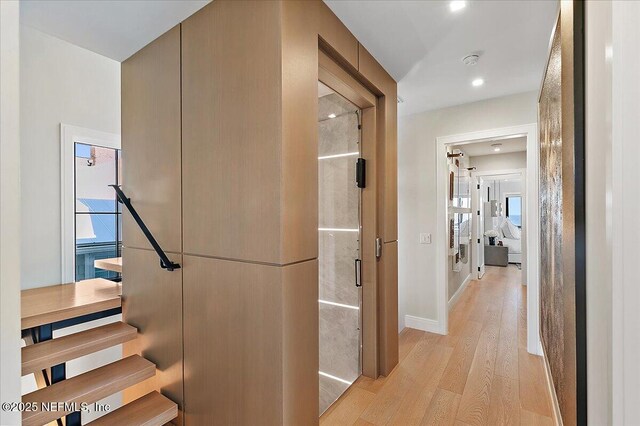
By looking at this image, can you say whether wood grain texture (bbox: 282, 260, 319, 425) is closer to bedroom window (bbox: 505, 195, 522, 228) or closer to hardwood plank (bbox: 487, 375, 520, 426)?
hardwood plank (bbox: 487, 375, 520, 426)

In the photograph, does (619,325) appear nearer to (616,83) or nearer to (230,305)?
(616,83)

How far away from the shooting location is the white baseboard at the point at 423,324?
3.41 meters

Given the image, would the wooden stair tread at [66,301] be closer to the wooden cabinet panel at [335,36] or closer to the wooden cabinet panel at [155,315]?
the wooden cabinet panel at [155,315]

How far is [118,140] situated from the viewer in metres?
3.38

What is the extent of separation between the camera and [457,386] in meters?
2.34

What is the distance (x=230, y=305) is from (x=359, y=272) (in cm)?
121

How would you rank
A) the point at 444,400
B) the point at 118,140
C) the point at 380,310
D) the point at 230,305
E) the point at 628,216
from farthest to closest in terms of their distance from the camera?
the point at 118,140, the point at 380,310, the point at 444,400, the point at 230,305, the point at 628,216

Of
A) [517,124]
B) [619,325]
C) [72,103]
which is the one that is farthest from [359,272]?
[72,103]

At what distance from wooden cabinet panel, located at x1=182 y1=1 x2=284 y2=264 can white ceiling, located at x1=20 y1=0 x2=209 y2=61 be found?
150mm

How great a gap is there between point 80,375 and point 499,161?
7.24 metres

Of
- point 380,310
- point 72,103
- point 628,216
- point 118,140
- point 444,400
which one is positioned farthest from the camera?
point 118,140

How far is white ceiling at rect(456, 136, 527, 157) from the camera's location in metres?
5.10

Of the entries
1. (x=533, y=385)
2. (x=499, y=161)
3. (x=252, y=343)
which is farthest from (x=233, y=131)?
(x=499, y=161)

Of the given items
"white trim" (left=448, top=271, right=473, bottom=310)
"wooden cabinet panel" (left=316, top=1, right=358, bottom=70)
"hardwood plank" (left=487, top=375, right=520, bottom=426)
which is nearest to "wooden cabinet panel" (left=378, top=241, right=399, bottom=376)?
"hardwood plank" (left=487, top=375, right=520, bottom=426)
